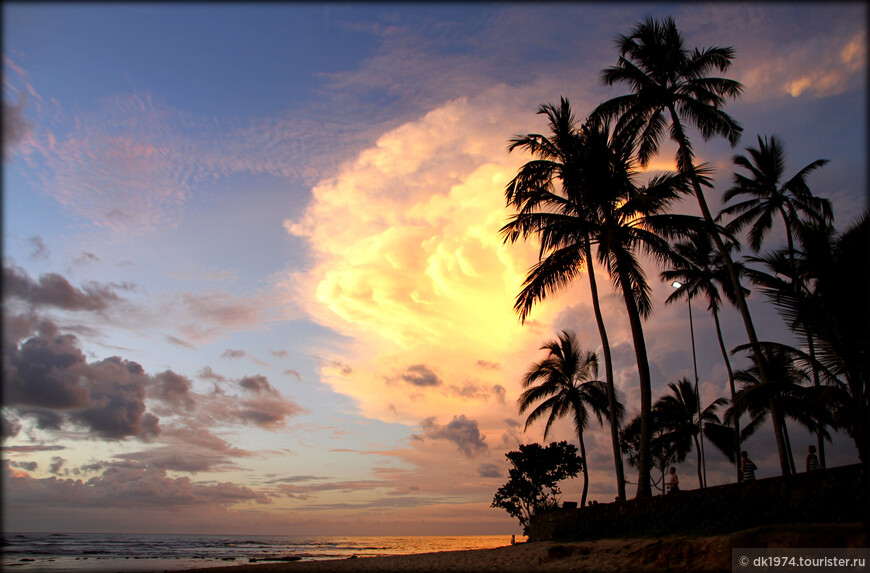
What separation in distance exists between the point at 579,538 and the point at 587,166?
40.2 ft

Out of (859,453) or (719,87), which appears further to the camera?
(719,87)

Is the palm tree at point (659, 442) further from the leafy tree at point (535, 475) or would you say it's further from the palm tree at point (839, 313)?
the palm tree at point (839, 313)

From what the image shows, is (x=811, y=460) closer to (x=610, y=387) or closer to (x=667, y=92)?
(x=610, y=387)

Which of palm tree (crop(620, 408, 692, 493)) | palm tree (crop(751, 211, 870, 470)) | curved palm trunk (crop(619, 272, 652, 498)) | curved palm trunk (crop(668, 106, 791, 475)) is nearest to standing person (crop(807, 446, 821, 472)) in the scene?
curved palm trunk (crop(668, 106, 791, 475))

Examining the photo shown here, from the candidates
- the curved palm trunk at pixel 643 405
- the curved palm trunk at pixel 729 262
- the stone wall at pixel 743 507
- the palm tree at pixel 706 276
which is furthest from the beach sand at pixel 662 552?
the palm tree at pixel 706 276

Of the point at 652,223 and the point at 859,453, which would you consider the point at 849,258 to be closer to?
the point at 859,453

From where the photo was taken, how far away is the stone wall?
930 cm

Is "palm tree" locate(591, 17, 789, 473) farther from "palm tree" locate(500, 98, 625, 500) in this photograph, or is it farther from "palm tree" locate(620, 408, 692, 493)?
"palm tree" locate(620, 408, 692, 493)

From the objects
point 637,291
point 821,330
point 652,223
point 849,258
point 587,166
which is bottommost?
point 821,330

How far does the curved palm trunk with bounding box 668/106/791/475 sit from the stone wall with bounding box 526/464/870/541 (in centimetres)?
337

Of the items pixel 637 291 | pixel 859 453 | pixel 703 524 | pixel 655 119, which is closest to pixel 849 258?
pixel 859 453

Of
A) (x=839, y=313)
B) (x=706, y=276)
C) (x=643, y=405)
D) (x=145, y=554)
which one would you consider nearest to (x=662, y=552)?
(x=643, y=405)

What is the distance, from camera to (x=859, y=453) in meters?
9.17

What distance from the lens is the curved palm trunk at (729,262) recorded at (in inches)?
599
